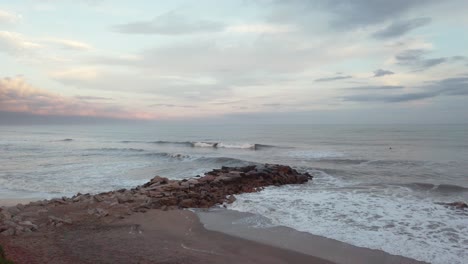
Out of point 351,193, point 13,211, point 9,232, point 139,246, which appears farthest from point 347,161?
point 9,232

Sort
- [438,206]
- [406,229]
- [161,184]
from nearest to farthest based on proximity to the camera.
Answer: [406,229], [438,206], [161,184]

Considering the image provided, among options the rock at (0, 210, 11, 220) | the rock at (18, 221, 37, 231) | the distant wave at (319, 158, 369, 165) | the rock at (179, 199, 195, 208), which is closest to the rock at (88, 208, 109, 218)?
the rock at (18, 221, 37, 231)

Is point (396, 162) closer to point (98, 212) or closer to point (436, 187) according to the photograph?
point (436, 187)

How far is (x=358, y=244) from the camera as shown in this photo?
325 inches

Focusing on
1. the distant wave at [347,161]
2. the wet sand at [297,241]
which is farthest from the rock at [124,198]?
the distant wave at [347,161]

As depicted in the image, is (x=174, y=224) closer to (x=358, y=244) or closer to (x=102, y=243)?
(x=102, y=243)

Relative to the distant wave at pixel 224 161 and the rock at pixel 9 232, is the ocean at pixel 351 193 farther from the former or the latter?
the rock at pixel 9 232

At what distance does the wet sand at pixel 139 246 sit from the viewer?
276 inches

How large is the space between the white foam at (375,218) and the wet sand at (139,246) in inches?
85.0

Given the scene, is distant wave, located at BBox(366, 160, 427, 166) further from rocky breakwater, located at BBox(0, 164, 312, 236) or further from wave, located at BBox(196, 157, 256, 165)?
rocky breakwater, located at BBox(0, 164, 312, 236)

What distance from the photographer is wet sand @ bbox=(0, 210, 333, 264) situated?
7016mm

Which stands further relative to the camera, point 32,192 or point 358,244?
point 32,192

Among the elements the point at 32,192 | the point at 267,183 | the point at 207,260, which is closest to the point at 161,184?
the point at 267,183

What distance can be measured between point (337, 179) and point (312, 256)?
1200cm
